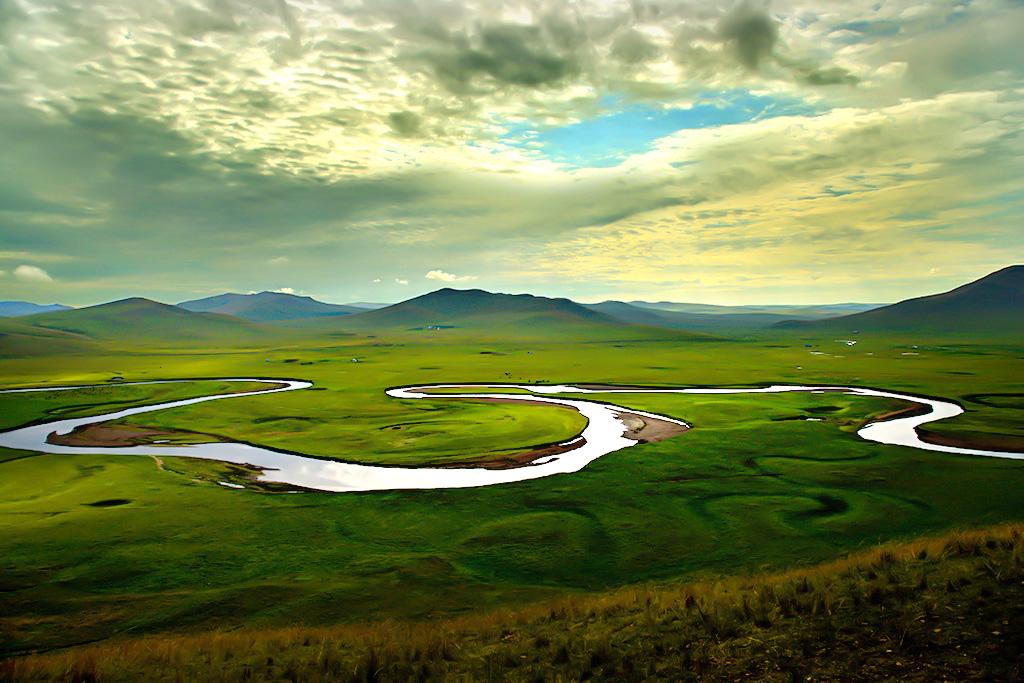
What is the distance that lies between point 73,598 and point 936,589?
24.6 meters

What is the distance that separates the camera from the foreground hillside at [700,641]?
10320mm

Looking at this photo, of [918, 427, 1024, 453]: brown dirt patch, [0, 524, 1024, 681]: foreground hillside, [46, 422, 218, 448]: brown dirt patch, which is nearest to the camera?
[0, 524, 1024, 681]: foreground hillside

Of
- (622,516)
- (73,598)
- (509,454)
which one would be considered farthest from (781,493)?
(73,598)

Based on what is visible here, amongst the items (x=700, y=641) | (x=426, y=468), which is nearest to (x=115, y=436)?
(x=426, y=468)

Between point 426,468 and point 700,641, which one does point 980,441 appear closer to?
point 426,468

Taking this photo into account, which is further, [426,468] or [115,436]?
[115,436]

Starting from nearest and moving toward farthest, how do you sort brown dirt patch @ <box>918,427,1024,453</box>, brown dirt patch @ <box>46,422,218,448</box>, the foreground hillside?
the foreground hillside, brown dirt patch @ <box>918,427,1024,453</box>, brown dirt patch @ <box>46,422,218,448</box>

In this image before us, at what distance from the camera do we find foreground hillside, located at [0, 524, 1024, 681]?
1032cm

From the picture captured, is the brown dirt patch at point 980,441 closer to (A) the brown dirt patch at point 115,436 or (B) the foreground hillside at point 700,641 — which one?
(B) the foreground hillside at point 700,641

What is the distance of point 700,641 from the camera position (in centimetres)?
1187

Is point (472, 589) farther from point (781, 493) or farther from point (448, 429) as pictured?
point (448, 429)

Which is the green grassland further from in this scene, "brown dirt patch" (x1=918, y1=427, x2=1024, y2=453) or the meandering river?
the meandering river

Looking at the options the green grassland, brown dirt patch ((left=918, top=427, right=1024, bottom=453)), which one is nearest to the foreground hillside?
the green grassland

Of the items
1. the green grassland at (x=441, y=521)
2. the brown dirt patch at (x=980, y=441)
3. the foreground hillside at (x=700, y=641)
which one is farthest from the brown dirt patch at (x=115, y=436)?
the brown dirt patch at (x=980, y=441)
